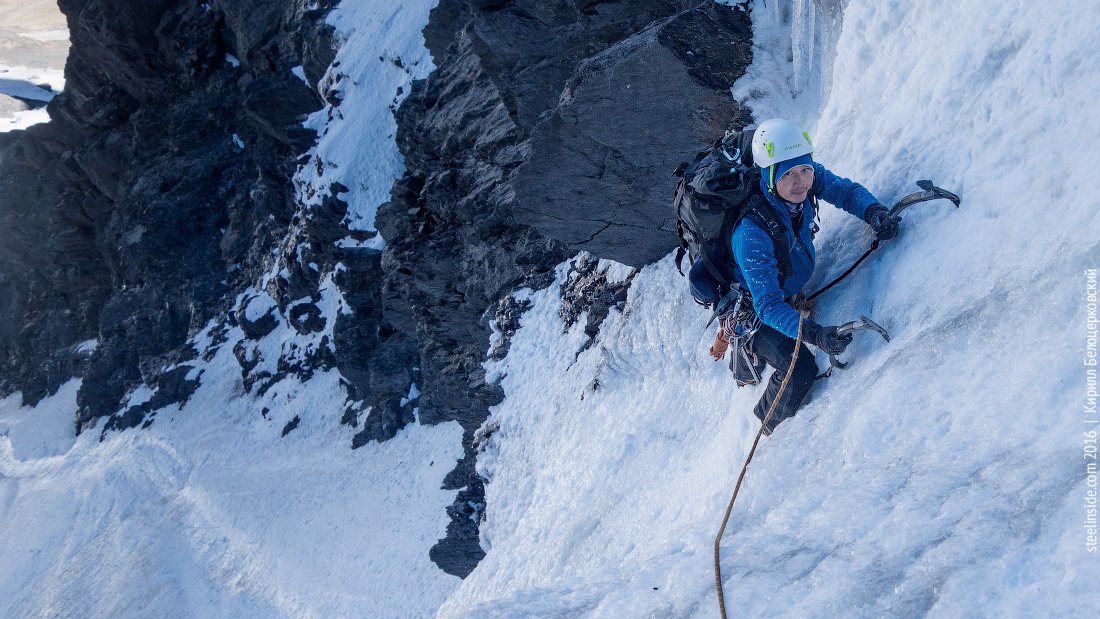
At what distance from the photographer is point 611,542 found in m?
7.05

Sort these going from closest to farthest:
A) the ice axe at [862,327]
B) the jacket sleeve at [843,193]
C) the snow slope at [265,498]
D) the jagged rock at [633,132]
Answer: the ice axe at [862,327] → the jacket sleeve at [843,193] → the jagged rock at [633,132] → the snow slope at [265,498]

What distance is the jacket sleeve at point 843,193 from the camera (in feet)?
15.7

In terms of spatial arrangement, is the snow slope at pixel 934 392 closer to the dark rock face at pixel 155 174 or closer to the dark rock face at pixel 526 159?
the dark rock face at pixel 526 159

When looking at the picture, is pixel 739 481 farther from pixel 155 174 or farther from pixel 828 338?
pixel 155 174

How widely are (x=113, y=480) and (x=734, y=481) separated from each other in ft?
112

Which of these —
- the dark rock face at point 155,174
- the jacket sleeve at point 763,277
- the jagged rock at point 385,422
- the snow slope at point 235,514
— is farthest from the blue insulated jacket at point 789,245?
the dark rock face at point 155,174

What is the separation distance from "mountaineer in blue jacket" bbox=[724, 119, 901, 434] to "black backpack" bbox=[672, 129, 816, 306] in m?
0.05

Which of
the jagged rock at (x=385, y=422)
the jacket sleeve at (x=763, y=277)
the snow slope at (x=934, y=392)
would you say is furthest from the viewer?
the jagged rock at (x=385, y=422)

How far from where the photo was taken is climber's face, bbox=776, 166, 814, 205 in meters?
4.62

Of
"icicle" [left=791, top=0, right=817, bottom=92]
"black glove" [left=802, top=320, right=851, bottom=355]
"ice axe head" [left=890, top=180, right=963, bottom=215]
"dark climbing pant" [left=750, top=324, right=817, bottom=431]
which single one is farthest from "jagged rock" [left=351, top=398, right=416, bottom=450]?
"ice axe head" [left=890, top=180, right=963, bottom=215]

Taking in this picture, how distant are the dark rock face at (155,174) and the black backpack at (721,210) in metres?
28.7

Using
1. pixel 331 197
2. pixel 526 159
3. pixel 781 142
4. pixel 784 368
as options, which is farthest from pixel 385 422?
pixel 781 142

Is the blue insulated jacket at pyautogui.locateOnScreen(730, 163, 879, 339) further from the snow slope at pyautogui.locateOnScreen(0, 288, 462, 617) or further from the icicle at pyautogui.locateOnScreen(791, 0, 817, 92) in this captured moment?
the snow slope at pyautogui.locateOnScreen(0, 288, 462, 617)

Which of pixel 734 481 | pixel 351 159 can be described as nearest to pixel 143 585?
pixel 351 159
